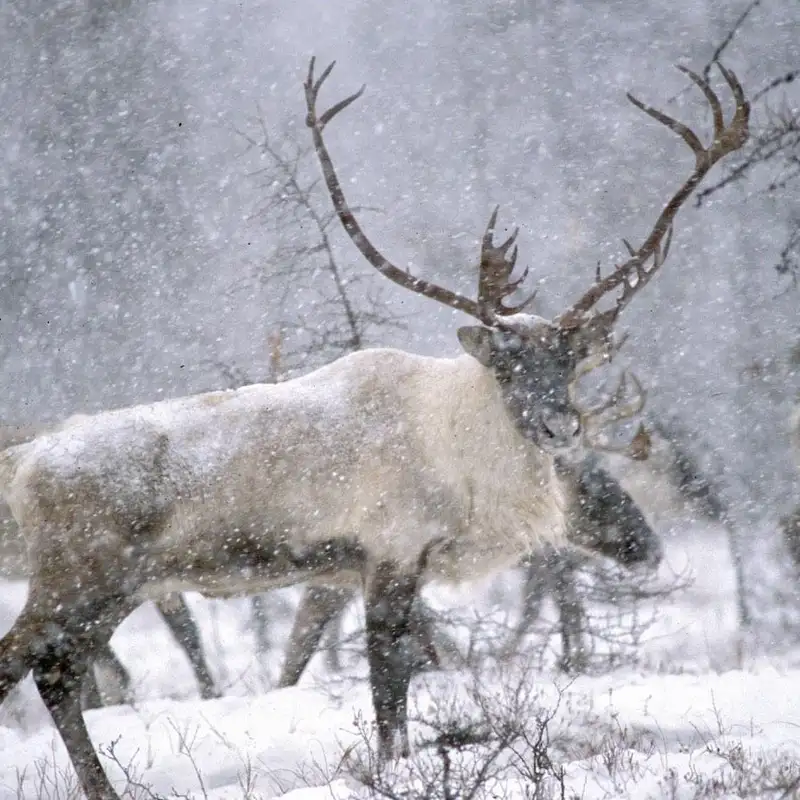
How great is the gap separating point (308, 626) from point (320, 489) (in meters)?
1.21

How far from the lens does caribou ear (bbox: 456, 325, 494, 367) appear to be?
521 centimetres

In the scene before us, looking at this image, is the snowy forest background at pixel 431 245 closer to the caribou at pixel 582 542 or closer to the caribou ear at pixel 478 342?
the caribou at pixel 582 542

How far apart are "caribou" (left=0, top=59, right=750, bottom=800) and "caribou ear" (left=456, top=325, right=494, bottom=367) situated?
1cm

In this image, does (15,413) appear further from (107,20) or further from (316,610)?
(107,20)

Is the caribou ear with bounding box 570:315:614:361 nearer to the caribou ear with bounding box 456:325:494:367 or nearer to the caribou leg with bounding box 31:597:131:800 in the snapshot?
the caribou ear with bounding box 456:325:494:367

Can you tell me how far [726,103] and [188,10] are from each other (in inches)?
2144

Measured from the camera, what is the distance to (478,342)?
→ 5.25m

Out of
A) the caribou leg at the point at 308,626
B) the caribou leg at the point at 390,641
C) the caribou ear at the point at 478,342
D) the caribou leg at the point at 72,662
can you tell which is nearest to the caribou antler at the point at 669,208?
the caribou ear at the point at 478,342

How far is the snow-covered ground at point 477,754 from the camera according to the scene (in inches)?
141

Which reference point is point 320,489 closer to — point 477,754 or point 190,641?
point 477,754

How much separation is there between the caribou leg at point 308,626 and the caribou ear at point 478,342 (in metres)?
1.54

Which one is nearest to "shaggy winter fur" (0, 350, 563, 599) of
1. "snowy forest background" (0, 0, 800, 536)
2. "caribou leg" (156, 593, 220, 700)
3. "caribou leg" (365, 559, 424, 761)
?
"caribou leg" (365, 559, 424, 761)

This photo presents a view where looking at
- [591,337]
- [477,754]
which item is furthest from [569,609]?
[477,754]

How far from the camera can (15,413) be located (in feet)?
60.0
